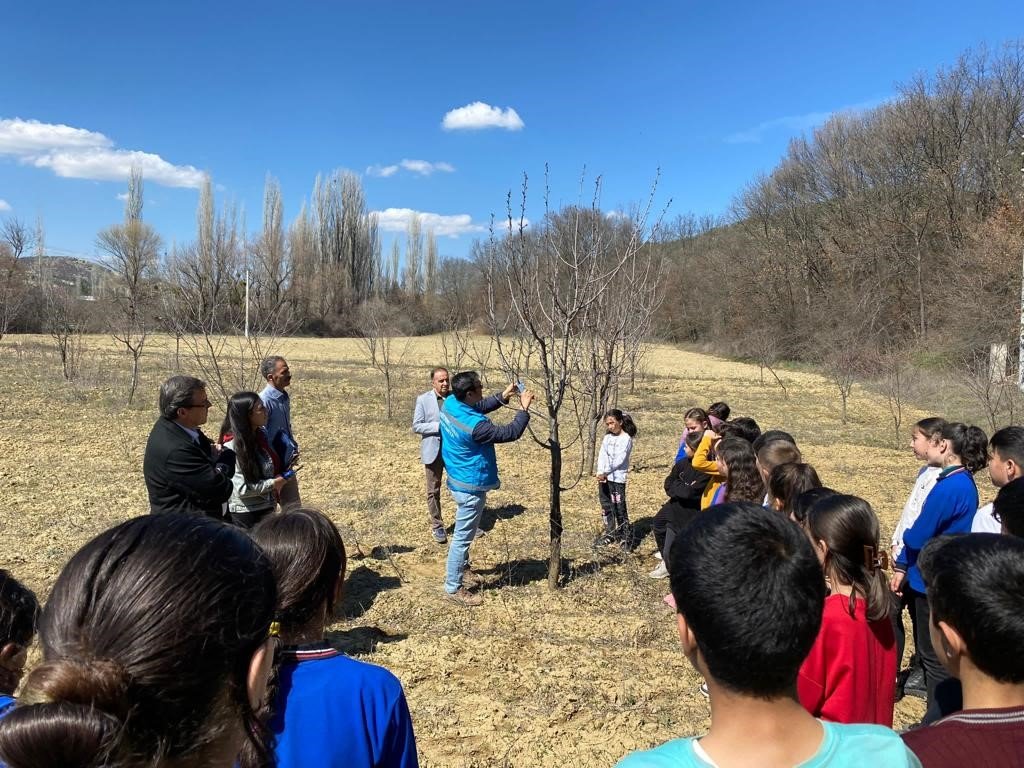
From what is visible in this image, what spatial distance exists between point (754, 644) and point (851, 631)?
92 centimetres

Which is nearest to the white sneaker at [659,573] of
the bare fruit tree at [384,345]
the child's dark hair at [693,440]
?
the child's dark hair at [693,440]

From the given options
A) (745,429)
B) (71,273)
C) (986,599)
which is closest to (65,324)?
(745,429)

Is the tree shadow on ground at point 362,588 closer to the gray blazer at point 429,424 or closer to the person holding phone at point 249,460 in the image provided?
the person holding phone at point 249,460

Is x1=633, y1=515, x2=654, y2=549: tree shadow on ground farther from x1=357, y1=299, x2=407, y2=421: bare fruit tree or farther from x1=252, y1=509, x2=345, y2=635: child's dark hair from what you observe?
x1=357, y1=299, x2=407, y2=421: bare fruit tree

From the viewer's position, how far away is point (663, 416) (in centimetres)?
1480

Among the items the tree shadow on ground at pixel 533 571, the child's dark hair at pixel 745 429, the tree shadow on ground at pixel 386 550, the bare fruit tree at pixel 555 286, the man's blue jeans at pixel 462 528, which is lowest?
the tree shadow on ground at pixel 386 550

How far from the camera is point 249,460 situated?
4.02 m

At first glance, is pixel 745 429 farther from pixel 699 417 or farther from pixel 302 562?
pixel 302 562

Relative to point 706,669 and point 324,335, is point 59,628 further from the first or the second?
point 324,335

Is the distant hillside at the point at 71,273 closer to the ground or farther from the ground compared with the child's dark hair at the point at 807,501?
farther from the ground

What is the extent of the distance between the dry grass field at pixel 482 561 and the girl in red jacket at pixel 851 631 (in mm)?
1540

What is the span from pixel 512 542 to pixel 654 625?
6.44ft

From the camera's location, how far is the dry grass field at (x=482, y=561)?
11.0 feet

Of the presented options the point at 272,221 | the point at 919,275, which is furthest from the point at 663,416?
the point at 272,221
